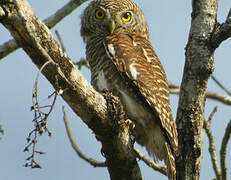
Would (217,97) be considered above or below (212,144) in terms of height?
above

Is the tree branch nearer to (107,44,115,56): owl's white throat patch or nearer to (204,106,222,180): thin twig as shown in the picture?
(204,106,222,180): thin twig

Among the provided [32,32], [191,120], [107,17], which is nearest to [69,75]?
[32,32]

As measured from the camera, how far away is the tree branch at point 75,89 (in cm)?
279

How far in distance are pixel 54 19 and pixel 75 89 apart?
2.42 m

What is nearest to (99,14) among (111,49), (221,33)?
(111,49)

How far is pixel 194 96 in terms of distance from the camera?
419cm

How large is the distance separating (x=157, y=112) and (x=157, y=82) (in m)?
0.53

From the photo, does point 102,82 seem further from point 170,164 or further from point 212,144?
point 212,144

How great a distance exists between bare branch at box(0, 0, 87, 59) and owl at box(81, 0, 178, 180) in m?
0.58

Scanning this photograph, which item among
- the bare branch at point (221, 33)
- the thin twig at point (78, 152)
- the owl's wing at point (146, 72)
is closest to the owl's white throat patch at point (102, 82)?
the owl's wing at point (146, 72)

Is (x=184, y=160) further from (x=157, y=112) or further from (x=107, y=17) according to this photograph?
(x=107, y=17)

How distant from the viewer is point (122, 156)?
12.6 ft

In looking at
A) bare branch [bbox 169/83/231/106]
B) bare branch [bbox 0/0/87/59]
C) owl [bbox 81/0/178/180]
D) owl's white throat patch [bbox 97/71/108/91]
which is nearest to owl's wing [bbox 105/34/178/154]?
owl [bbox 81/0/178/180]

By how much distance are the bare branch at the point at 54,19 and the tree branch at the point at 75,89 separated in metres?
1.98
